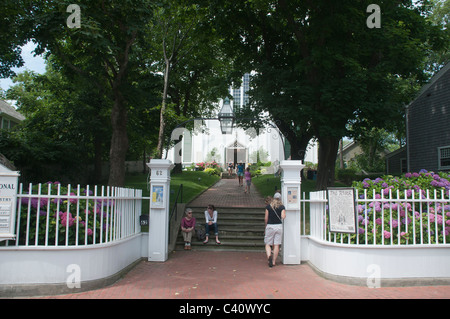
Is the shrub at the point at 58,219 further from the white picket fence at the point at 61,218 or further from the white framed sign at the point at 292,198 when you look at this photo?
the white framed sign at the point at 292,198

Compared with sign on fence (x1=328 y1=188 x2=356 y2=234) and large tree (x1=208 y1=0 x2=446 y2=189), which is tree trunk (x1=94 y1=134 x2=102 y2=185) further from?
sign on fence (x1=328 y1=188 x2=356 y2=234)

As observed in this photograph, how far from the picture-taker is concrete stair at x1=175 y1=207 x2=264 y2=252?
11398 millimetres

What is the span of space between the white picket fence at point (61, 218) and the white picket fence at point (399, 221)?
4735 mm

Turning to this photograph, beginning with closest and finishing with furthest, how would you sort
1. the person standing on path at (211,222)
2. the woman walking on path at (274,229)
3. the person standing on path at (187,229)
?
the woman walking on path at (274,229) < the person standing on path at (187,229) < the person standing on path at (211,222)

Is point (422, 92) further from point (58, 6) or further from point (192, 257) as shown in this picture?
point (58, 6)

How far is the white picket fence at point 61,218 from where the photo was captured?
650 centimetres

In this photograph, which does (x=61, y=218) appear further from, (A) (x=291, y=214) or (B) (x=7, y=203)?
(A) (x=291, y=214)

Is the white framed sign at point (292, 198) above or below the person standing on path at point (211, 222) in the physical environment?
above

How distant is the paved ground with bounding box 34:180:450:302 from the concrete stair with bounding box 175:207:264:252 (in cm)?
178

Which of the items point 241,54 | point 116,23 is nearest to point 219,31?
point 241,54

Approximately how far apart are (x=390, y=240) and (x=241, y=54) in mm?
15752

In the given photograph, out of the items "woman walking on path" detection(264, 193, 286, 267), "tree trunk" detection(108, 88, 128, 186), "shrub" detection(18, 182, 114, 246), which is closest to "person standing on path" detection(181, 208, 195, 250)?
"woman walking on path" detection(264, 193, 286, 267)

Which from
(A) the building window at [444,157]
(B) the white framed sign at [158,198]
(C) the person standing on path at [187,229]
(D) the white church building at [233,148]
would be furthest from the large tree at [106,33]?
(D) the white church building at [233,148]

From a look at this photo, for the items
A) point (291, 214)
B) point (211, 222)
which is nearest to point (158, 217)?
point (211, 222)
